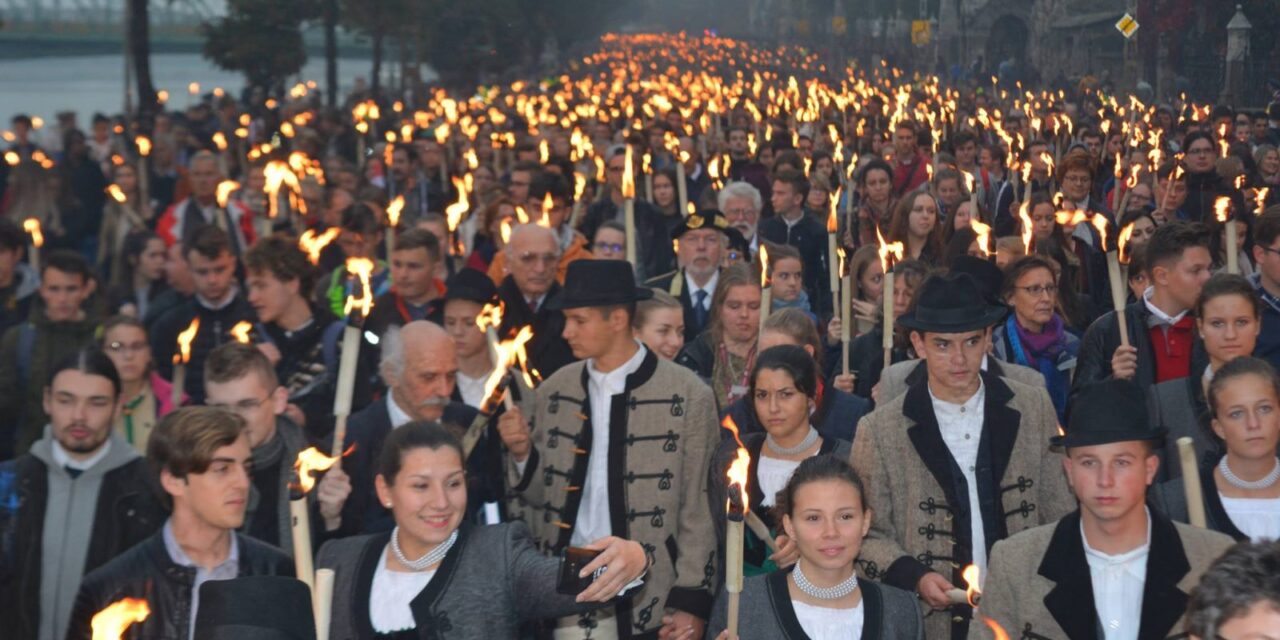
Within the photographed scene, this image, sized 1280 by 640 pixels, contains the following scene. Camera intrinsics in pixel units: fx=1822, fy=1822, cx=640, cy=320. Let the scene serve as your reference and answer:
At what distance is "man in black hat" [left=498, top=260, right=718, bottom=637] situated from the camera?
6715mm

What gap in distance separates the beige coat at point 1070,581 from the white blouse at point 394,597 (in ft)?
5.35

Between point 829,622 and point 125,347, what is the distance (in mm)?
3629

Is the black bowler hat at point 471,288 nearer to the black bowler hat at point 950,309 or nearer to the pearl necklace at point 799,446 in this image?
the pearl necklace at point 799,446

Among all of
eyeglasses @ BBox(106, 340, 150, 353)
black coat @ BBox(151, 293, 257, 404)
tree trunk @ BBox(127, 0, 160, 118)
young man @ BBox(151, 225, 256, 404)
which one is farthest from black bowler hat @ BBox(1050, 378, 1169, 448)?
tree trunk @ BBox(127, 0, 160, 118)

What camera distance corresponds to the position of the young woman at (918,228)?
11758 millimetres

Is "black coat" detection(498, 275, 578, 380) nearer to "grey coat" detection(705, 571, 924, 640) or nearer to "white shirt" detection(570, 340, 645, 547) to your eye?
"white shirt" detection(570, 340, 645, 547)

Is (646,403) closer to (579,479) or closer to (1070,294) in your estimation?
(579,479)

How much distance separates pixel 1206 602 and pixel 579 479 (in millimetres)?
3472

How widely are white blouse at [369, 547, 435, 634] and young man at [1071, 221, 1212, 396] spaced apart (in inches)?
136

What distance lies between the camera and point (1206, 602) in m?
3.56

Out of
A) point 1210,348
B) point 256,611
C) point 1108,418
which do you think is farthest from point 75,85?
point 256,611

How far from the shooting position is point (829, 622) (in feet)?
17.9

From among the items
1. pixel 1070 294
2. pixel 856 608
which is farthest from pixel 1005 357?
pixel 856 608

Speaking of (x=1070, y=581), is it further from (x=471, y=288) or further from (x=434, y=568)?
(x=471, y=288)
